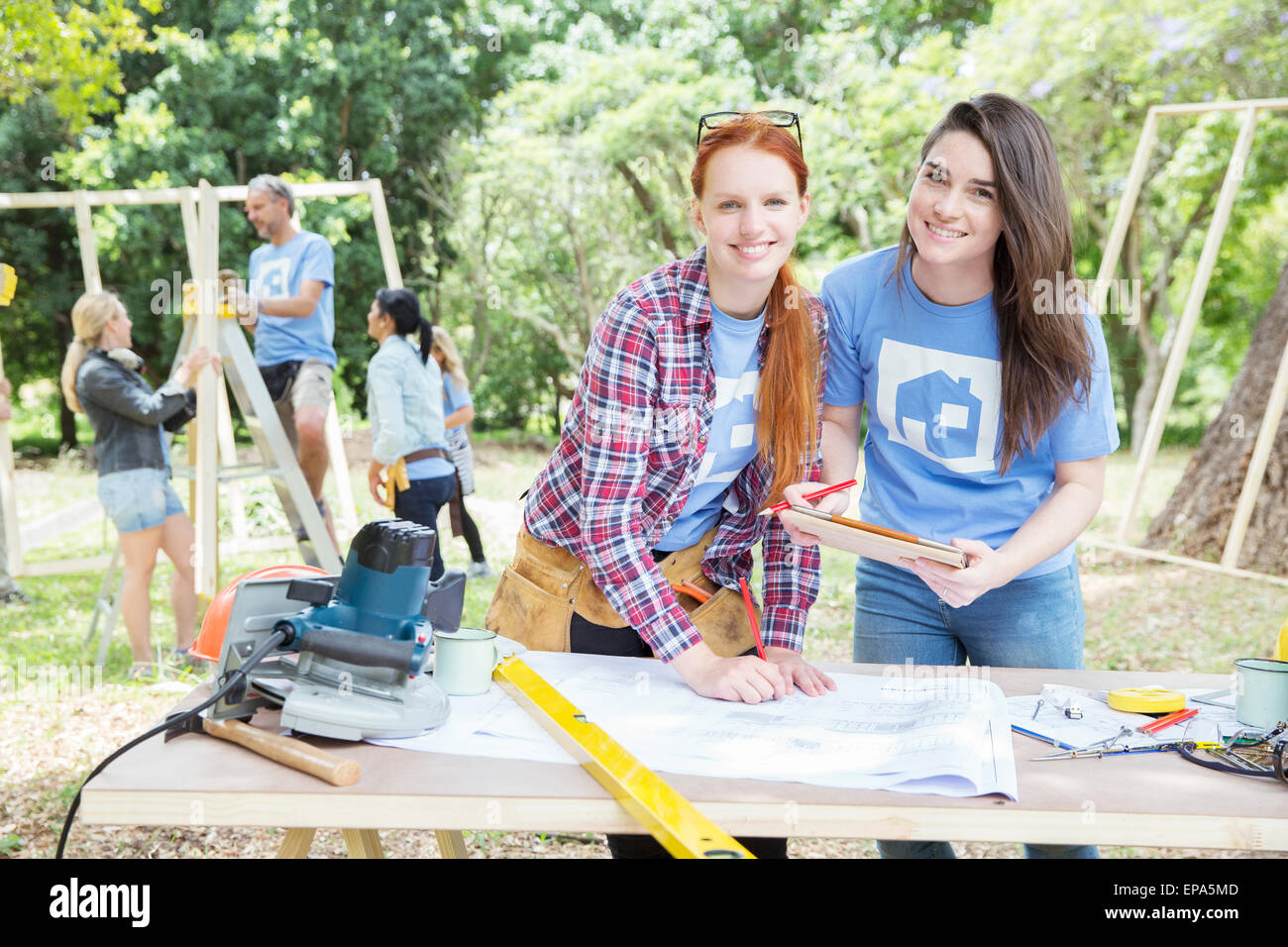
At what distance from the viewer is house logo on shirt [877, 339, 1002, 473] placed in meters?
1.81

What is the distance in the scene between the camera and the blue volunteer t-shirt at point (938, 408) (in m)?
1.80

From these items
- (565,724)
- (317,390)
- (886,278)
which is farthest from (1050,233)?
(317,390)

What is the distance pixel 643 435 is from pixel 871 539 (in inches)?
14.5

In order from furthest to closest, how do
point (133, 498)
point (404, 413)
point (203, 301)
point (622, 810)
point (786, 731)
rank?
1. point (404, 413)
2. point (133, 498)
3. point (203, 301)
4. point (786, 731)
5. point (622, 810)

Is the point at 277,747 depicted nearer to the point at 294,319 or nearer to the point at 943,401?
the point at 943,401

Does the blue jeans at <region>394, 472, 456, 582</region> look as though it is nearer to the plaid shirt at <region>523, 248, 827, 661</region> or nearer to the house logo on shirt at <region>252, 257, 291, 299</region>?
the house logo on shirt at <region>252, 257, 291, 299</region>

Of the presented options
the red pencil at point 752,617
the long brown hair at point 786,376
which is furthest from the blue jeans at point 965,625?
the long brown hair at point 786,376

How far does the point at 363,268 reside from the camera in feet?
43.8

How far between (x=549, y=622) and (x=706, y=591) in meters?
0.28

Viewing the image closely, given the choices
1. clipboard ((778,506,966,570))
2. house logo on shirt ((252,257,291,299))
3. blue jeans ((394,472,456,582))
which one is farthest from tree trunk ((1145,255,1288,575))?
clipboard ((778,506,966,570))

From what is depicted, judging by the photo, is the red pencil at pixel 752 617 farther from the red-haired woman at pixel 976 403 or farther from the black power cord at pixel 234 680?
the black power cord at pixel 234 680

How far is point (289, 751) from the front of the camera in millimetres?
1259

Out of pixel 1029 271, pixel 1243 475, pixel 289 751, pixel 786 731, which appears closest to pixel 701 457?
pixel 786 731
